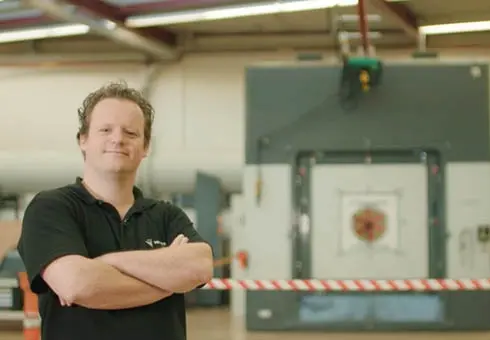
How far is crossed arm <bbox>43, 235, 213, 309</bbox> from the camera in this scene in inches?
78.5

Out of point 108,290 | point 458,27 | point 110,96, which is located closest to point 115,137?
point 110,96

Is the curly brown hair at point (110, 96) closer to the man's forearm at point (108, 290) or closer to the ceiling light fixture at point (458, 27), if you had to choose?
the man's forearm at point (108, 290)

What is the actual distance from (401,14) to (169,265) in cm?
751

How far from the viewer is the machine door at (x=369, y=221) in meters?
6.64

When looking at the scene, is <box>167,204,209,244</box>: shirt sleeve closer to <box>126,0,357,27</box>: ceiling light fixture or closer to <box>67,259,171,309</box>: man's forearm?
<box>67,259,171,309</box>: man's forearm

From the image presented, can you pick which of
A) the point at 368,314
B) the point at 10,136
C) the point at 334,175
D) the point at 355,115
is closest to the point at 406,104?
the point at 355,115

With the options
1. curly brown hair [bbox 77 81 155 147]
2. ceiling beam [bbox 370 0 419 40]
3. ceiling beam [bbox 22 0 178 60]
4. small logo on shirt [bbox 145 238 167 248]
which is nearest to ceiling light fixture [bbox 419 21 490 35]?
ceiling beam [bbox 370 0 419 40]

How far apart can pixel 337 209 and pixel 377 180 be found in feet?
1.37

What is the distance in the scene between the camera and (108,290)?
2023 millimetres

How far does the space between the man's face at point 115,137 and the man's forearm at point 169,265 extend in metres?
0.24

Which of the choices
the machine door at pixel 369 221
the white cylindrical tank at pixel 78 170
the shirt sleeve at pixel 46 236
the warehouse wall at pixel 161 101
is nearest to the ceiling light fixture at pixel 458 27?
the warehouse wall at pixel 161 101

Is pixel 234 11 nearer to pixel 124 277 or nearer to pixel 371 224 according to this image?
pixel 371 224

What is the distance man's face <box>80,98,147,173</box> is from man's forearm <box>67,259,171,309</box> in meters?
0.28

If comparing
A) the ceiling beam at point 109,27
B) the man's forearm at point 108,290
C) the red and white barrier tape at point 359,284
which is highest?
the ceiling beam at point 109,27
